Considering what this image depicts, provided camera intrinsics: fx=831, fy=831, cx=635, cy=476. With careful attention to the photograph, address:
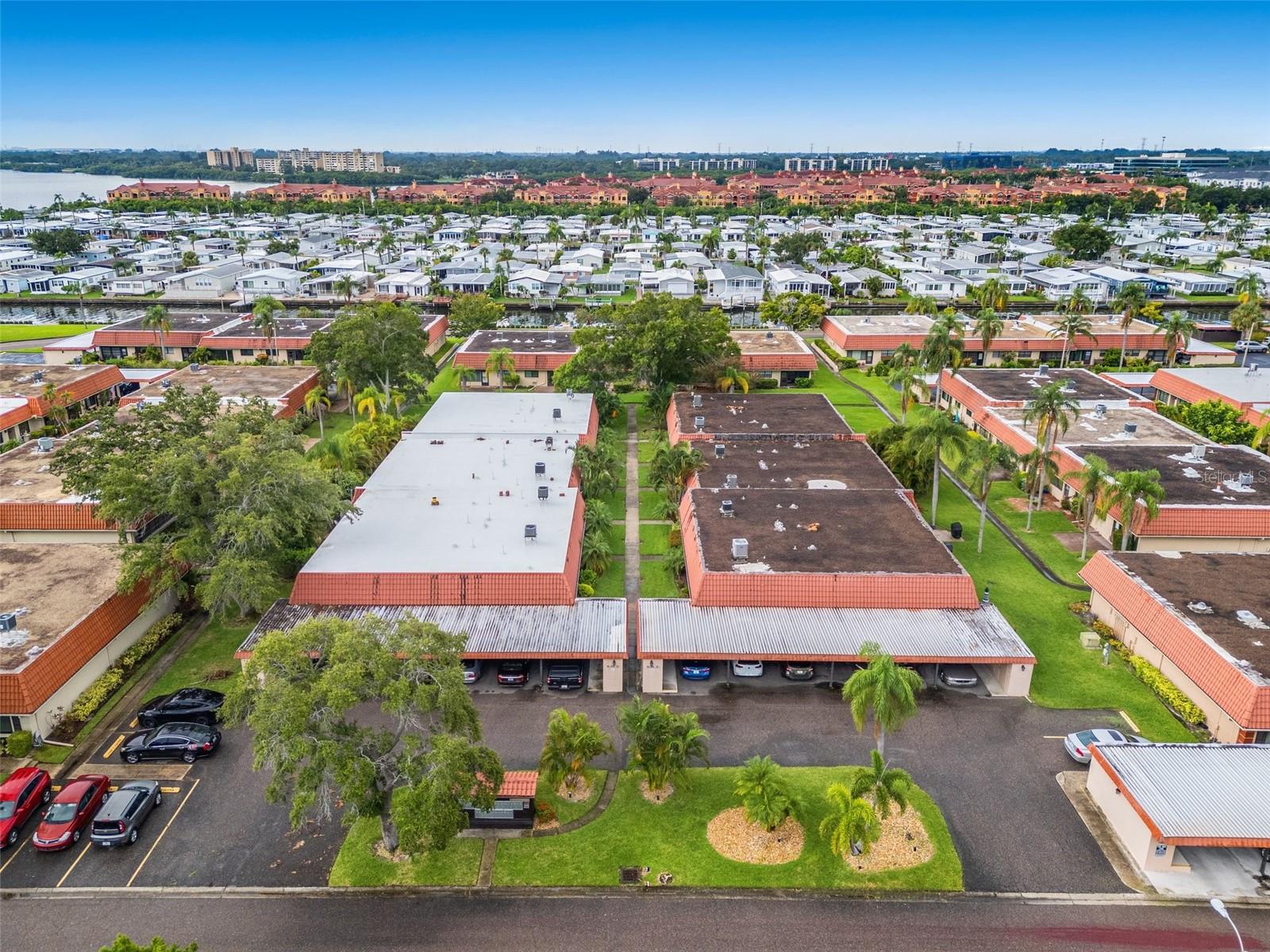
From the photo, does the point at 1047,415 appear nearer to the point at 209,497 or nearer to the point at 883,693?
the point at 883,693

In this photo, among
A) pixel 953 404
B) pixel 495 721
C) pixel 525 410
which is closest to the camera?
pixel 495 721

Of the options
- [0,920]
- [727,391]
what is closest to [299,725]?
[0,920]

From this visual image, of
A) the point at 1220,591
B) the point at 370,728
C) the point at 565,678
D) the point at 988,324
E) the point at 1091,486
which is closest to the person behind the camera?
the point at 370,728

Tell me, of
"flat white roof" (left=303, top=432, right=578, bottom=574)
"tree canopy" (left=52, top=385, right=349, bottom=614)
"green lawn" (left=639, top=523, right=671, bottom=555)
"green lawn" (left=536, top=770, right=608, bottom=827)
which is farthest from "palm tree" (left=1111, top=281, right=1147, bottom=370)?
"tree canopy" (left=52, top=385, right=349, bottom=614)

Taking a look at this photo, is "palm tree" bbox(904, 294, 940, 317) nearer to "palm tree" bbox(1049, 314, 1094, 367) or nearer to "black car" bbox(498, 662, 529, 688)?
"palm tree" bbox(1049, 314, 1094, 367)

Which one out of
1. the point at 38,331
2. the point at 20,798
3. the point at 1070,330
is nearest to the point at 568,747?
the point at 20,798

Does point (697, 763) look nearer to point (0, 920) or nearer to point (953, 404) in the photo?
point (0, 920)

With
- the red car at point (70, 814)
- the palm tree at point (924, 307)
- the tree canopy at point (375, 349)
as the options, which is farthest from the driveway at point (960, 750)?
the palm tree at point (924, 307)
